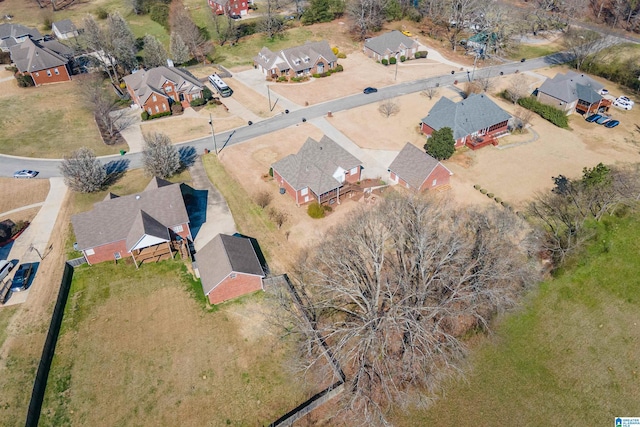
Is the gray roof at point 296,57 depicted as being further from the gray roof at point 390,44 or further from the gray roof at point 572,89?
the gray roof at point 572,89

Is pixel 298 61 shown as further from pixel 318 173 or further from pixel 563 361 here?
pixel 563 361

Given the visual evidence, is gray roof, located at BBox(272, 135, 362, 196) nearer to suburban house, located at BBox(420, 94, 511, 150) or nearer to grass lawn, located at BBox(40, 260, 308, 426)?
grass lawn, located at BBox(40, 260, 308, 426)

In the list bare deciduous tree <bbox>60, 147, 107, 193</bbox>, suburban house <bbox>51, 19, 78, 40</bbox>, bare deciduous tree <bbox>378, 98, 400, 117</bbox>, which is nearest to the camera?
bare deciduous tree <bbox>60, 147, 107, 193</bbox>

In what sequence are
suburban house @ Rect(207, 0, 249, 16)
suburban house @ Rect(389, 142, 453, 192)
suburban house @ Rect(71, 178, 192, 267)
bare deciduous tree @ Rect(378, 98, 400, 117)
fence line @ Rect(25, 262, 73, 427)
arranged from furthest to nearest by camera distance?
suburban house @ Rect(207, 0, 249, 16) < bare deciduous tree @ Rect(378, 98, 400, 117) < suburban house @ Rect(389, 142, 453, 192) < suburban house @ Rect(71, 178, 192, 267) < fence line @ Rect(25, 262, 73, 427)

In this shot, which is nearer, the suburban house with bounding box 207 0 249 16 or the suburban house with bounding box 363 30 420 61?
the suburban house with bounding box 363 30 420 61

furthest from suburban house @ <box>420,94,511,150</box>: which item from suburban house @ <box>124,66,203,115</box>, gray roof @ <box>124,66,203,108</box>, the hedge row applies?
suburban house @ <box>124,66,203,115</box>

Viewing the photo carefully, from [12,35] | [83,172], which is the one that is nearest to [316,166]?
[83,172]

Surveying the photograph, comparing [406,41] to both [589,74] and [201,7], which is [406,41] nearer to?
[589,74]
